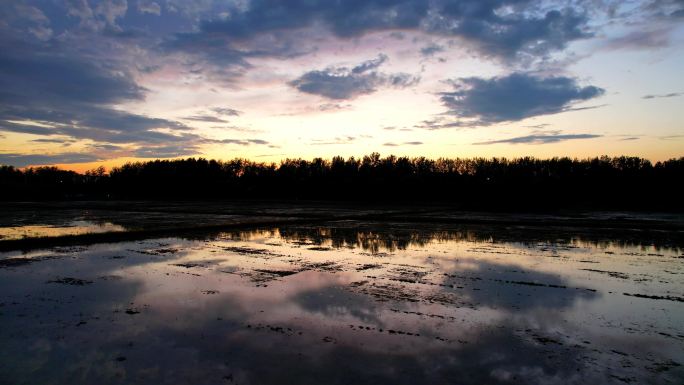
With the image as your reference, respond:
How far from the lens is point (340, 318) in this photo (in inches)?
317

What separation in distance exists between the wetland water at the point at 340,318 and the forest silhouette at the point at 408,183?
41.3m

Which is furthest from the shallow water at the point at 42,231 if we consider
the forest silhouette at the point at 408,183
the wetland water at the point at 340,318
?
the forest silhouette at the point at 408,183

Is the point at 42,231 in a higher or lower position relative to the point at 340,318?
higher

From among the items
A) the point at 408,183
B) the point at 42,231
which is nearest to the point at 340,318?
the point at 42,231

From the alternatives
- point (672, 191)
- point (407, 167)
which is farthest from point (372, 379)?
point (407, 167)

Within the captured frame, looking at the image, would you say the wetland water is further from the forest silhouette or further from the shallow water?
the forest silhouette

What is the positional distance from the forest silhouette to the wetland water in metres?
41.3

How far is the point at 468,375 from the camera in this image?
5.59 meters

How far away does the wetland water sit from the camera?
18.9 ft

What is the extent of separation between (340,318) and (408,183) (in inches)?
3430

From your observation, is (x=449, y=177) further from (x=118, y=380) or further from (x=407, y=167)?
(x=118, y=380)

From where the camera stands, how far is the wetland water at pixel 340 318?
5.75 meters

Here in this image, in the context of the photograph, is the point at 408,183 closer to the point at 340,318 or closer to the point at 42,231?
the point at 42,231

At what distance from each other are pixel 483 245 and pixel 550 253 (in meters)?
2.91
